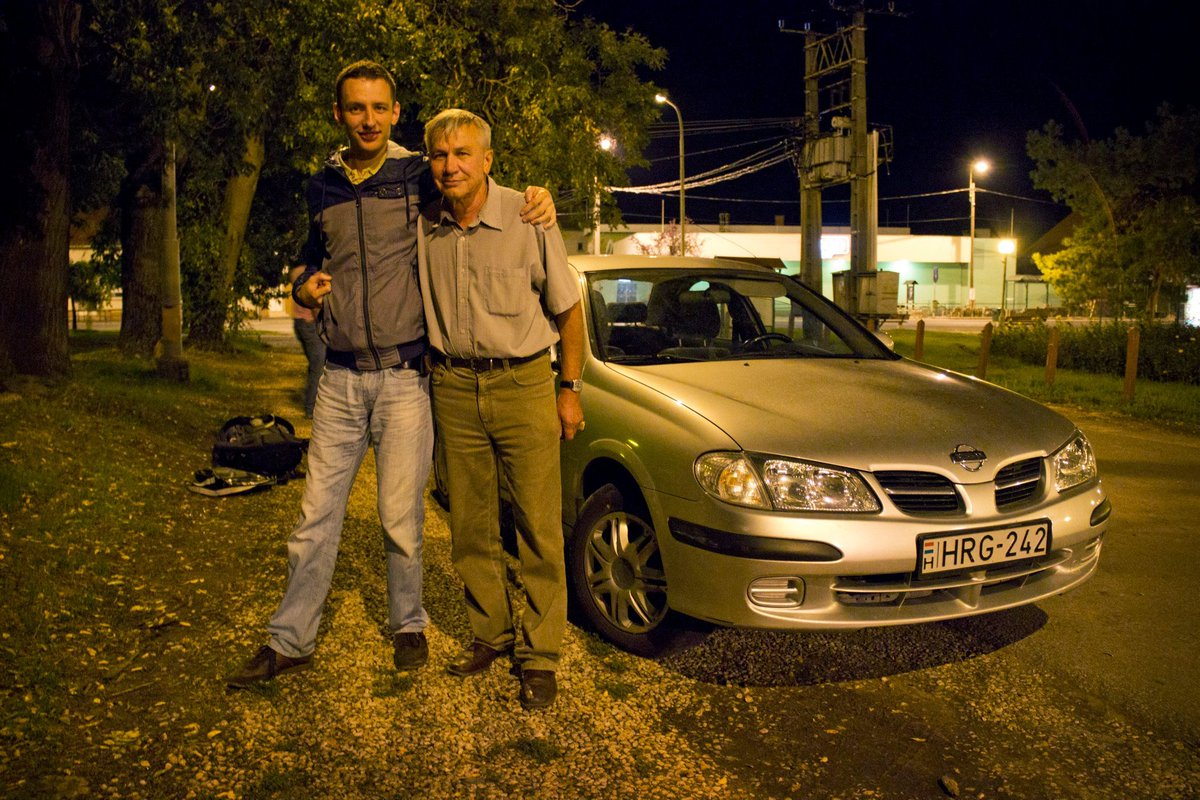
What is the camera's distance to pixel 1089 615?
187 inches

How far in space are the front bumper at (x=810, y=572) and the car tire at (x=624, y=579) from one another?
0.18m

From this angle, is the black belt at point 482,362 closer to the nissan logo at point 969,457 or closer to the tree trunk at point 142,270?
the nissan logo at point 969,457

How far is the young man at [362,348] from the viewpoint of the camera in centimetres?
362

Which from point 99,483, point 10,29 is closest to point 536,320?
point 99,483

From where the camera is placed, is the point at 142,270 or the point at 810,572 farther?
the point at 142,270

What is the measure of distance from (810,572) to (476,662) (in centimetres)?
124

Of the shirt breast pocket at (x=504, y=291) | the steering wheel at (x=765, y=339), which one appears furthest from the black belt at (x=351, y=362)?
the steering wheel at (x=765, y=339)

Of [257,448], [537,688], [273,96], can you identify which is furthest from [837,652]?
[273,96]

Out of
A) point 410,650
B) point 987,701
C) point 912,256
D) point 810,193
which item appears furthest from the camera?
point 912,256

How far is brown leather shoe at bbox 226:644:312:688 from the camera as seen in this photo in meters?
3.69

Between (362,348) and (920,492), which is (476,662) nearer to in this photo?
(362,348)

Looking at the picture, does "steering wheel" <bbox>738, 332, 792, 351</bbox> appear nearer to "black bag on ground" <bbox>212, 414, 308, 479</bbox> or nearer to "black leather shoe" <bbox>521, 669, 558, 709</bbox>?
"black leather shoe" <bbox>521, 669, 558, 709</bbox>

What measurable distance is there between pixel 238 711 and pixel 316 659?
48 cm

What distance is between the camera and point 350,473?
3.77 meters
